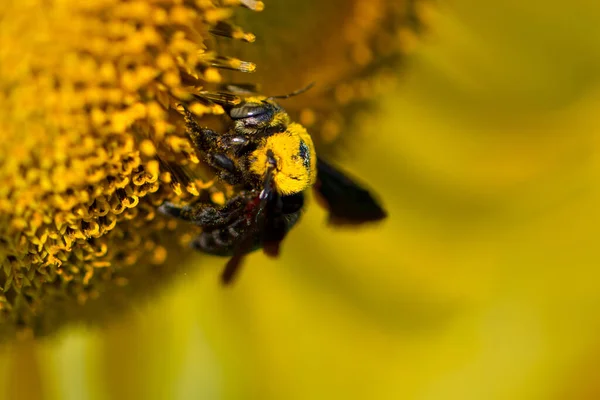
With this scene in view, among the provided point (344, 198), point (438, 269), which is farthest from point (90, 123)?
point (438, 269)

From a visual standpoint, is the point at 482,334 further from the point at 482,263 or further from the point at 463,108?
the point at 463,108

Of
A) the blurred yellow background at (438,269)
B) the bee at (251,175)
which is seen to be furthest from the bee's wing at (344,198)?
the blurred yellow background at (438,269)

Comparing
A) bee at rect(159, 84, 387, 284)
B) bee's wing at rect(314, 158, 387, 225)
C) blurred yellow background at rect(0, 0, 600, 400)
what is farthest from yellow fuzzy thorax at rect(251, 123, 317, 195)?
blurred yellow background at rect(0, 0, 600, 400)

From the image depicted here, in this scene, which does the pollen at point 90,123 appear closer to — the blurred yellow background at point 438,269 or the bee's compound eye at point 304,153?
the bee's compound eye at point 304,153

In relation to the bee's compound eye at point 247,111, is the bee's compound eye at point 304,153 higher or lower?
lower

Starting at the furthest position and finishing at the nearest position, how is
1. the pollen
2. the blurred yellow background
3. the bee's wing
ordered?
the blurred yellow background
the bee's wing
the pollen

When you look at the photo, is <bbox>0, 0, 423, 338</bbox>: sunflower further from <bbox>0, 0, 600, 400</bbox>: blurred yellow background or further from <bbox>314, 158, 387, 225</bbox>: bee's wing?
<bbox>0, 0, 600, 400</bbox>: blurred yellow background

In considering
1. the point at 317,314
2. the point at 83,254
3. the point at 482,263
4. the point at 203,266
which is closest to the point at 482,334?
the point at 482,263
